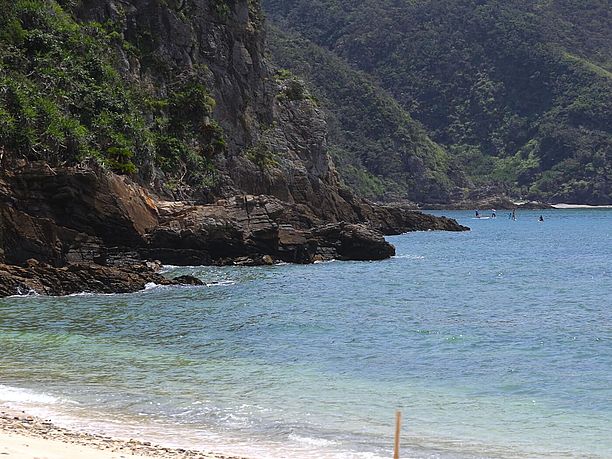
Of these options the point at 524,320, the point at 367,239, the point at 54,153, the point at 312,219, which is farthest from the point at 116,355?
the point at 312,219

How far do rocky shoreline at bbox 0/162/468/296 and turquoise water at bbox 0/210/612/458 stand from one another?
1905 mm

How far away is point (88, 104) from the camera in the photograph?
155 ft

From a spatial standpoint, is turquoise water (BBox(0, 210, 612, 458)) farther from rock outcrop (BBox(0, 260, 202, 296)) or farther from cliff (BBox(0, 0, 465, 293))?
cliff (BBox(0, 0, 465, 293))

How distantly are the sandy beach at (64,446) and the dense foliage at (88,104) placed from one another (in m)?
25.7

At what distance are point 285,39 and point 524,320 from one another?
156430 mm

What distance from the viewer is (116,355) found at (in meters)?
20.1

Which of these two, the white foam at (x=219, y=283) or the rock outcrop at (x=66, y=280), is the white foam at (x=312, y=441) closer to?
the rock outcrop at (x=66, y=280)

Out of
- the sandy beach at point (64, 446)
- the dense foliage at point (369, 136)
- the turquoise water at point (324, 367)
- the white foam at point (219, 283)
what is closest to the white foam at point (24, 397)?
the turquoise water at point (324, 367)

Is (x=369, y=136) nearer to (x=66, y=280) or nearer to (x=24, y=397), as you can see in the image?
(x=66, y=280)

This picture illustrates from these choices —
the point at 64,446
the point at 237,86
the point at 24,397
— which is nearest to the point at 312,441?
the point at 64,446

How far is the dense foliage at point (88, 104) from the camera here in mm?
38469

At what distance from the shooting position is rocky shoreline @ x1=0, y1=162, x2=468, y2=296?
3266cm

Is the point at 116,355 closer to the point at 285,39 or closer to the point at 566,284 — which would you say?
the point at 566,284

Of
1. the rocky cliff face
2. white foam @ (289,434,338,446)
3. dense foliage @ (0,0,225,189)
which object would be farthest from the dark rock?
the rocky cliff face
